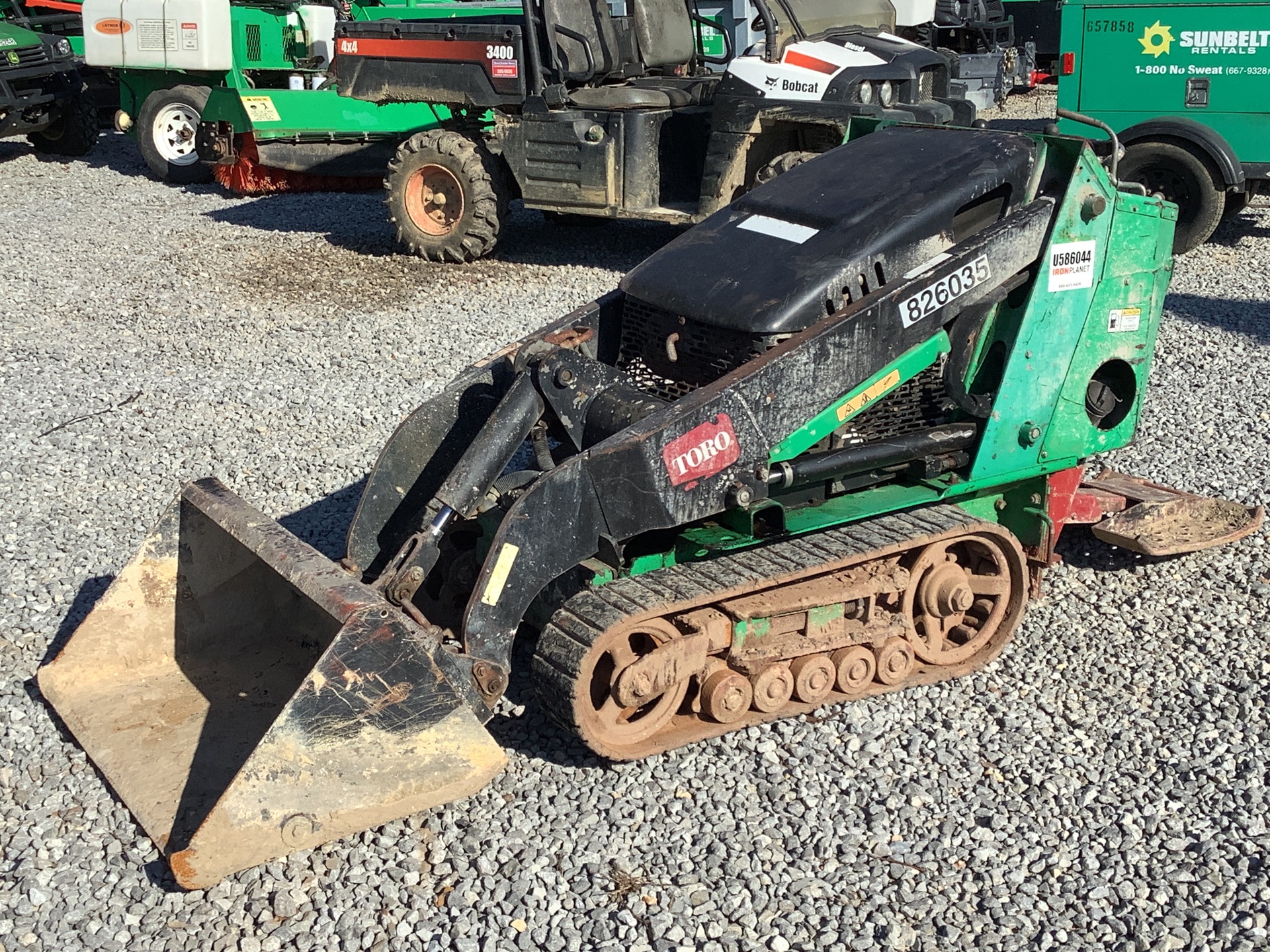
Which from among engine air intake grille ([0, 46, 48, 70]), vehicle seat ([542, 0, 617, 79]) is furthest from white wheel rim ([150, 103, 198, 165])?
vehicle seat ([542, 0, 617, 79])

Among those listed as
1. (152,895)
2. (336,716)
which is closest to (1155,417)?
(336,716)

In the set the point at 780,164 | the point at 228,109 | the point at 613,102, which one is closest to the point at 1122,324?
the point at 780,164

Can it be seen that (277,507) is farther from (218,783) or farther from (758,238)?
(758,238)

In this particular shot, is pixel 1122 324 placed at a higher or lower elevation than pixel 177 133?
lower

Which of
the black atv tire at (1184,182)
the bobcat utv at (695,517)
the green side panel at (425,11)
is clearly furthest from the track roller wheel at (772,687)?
the green side panel at (425,11)

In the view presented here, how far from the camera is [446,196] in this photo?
10.4 m

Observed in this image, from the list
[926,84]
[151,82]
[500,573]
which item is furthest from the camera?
[151,82]

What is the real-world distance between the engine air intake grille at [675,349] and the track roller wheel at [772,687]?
948mm

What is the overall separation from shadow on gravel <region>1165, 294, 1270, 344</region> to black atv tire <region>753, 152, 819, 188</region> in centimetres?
262

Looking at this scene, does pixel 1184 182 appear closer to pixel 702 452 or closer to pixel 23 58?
pixel 702 452

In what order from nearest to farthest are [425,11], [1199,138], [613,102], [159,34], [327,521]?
[327,521]
[613,102]
[1199,138]
[159,34]
[425,11]

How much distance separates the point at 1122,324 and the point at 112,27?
12.1 metres

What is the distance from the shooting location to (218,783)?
3998 millimetres

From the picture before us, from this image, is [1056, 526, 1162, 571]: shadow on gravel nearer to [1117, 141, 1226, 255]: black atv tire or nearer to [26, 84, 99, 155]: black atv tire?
[1117, 141, 1226, 255]: black atv tire
